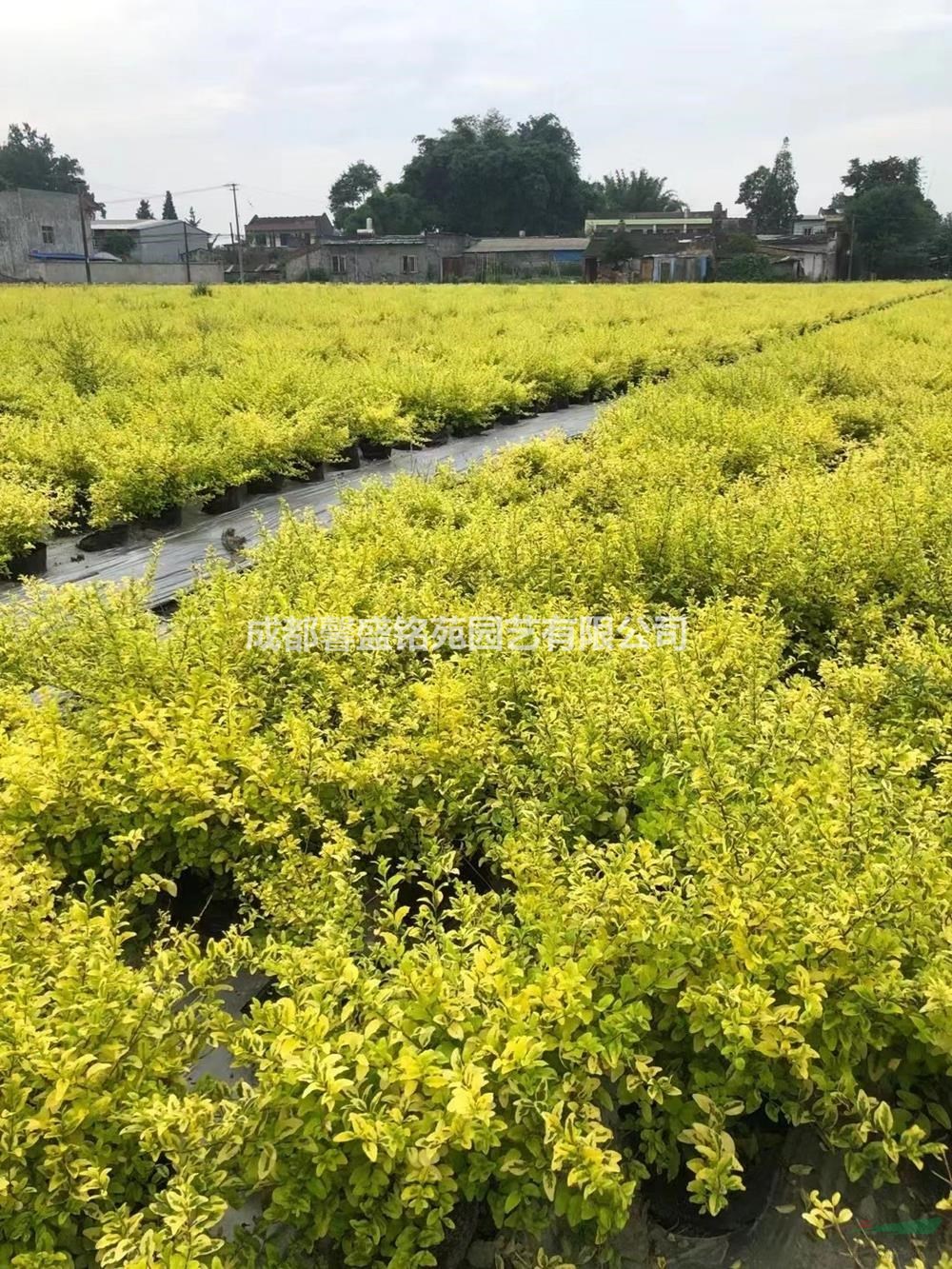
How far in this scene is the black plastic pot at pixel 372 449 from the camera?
8.02 metres

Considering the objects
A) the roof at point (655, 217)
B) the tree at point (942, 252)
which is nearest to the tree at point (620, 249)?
the roof at point (655, 217)

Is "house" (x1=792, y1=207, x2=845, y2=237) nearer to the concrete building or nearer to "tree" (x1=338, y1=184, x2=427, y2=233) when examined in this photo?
"tree" (x1=338, y1=184, x2=427, y2=233)

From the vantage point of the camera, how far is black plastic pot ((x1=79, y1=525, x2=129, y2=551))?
5395mm

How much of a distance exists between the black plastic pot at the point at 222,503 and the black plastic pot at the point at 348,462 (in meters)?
1.61

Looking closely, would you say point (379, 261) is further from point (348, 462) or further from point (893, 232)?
point (348, 462)

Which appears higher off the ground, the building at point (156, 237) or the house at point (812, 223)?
the house at point (812, 223)

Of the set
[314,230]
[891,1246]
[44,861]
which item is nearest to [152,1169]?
[44,861]

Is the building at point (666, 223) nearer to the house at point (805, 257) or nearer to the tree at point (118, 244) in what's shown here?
the house at point (805, 257)

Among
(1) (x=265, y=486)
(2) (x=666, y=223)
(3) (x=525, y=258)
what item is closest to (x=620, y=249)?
(3) (x=525, y=258)

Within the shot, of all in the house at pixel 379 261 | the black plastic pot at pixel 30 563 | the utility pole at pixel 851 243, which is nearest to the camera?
the black plastic pot at pixel 30 563

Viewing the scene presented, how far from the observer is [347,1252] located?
4.93 ft

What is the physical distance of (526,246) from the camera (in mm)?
52812

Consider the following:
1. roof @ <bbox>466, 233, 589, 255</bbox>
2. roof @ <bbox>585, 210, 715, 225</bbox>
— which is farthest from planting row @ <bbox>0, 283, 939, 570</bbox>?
roof @ <bbox>585, 210, 715, 225</bbox>

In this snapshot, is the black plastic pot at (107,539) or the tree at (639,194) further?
the tree at (639,194)
